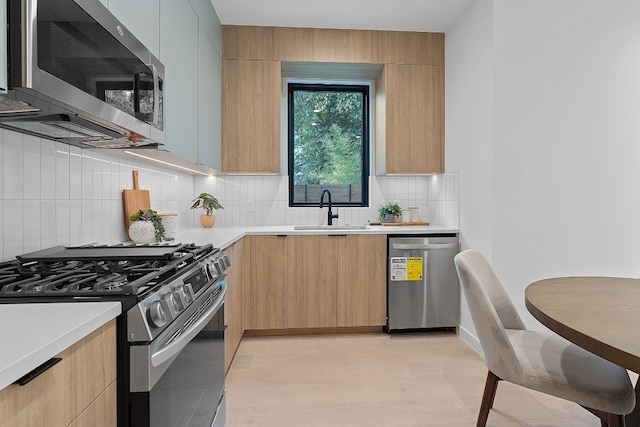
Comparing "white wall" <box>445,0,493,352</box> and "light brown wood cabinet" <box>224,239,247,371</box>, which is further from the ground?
"white wall" <box>445,0,493,352</box>

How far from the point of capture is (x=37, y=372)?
0.66 meters

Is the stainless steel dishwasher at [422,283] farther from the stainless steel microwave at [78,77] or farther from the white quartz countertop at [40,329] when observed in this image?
→ the white quartz countertop at [40,329]

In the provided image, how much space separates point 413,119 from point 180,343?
2.89 metres

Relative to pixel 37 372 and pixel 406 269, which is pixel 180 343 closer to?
pixel 37 372

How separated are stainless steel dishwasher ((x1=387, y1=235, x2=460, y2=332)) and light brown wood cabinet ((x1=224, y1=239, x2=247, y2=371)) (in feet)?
3.89

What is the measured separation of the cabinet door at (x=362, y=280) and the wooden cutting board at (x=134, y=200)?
152cm

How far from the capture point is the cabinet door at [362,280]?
321 cm

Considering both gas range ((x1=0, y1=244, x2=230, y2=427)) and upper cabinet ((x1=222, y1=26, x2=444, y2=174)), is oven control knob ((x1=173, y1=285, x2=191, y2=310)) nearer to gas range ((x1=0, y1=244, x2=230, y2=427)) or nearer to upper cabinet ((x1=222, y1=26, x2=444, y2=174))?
gas range ((x1=0, y1=244, x2=230, y2=427))

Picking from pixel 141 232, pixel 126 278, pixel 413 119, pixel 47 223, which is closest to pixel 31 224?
pixel 47 223

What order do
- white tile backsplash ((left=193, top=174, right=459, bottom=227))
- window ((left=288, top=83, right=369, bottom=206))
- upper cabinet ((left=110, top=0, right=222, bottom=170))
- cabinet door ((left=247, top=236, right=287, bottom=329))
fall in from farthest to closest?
1. window ((left=288, top=83, right=369, bottom=206))
2. white tile backsplash ((left=193, top=174, right=459, bottom=227))
3. cabinet door ((left=247, top=236, right=287, bottom=329))
4. upper cabinet ((left=110, top=0, right=222, bottom=170))

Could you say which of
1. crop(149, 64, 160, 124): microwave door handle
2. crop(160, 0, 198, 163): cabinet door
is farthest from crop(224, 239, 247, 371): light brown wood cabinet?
crop(149, 64, 160, 124): microwave door handle

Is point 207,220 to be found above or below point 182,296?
above

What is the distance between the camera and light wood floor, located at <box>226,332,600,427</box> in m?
2.01

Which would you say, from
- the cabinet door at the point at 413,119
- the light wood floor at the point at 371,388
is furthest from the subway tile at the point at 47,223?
the cabinet door at the point at 413,119
